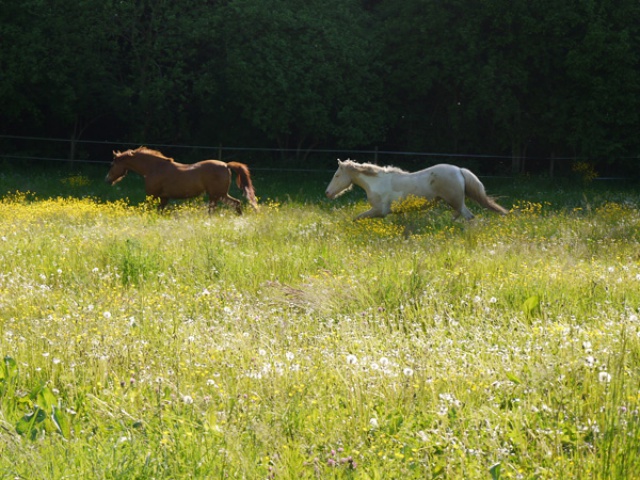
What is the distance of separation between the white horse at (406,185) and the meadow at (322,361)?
330 centimetres

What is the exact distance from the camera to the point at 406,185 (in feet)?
44.2

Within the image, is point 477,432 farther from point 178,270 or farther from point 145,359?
point 178,270

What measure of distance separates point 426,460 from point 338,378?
3.67 ft

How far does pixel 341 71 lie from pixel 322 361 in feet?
71.7

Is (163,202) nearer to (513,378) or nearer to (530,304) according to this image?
(530,304)

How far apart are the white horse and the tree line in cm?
1171

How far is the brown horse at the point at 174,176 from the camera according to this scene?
51.9 ft

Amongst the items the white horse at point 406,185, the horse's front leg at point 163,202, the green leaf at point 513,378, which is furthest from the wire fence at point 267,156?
the green leaf at point 513,378

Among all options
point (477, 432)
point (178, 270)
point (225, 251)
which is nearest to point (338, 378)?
point (477, 432)

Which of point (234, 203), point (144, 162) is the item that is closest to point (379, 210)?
point (234, 203)

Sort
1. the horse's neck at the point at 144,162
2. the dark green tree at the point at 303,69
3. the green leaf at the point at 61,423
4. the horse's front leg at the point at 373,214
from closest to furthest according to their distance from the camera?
the green leaf at the point at 61,423 → the horse's front leg at the point at 373,214 → the horse's neck at the point at 144,162 → the dark green tree at the point at 303,69

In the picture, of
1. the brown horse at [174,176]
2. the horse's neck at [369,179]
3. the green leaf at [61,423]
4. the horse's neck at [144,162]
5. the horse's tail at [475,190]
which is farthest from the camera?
the horse's neck at [144,162]

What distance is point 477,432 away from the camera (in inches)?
153

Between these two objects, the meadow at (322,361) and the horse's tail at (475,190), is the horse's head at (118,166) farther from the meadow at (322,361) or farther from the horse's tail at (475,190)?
the horse's tail at (475,190)
